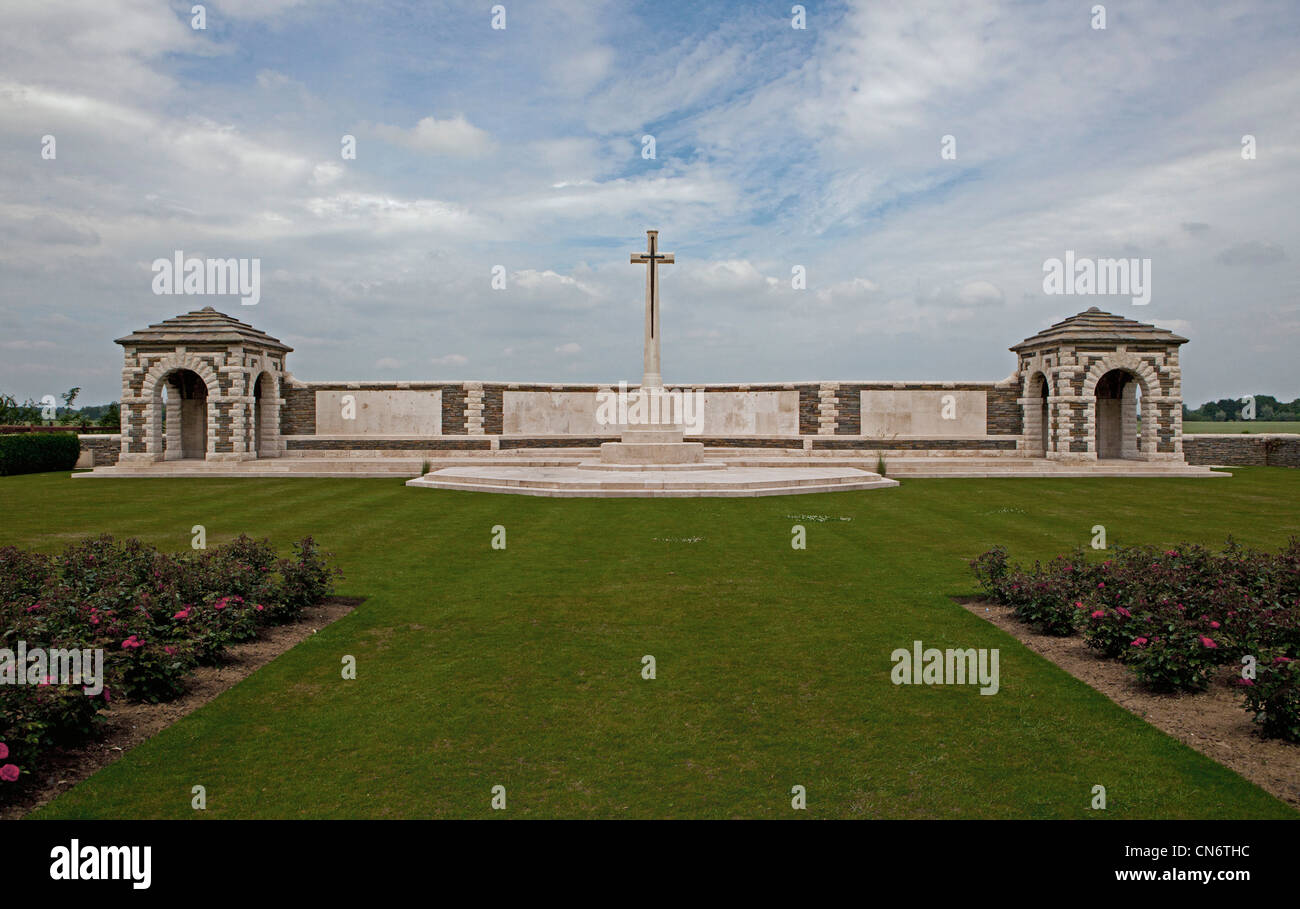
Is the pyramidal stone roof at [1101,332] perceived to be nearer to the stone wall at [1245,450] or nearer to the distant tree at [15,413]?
the stone wall at [1245,450]

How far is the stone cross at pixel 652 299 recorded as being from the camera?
2645 cm

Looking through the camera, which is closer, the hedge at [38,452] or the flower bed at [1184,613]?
the flower bed at [1184,613]

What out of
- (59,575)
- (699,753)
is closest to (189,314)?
(59,575)

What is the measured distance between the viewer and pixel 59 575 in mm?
8180

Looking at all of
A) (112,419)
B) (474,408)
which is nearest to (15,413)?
(112,419)

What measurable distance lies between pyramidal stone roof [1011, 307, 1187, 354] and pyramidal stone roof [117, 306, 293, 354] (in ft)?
103

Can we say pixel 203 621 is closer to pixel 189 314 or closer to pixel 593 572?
pixel 593 572

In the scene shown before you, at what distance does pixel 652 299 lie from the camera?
2658 cm

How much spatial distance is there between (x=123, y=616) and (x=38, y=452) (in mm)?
29375

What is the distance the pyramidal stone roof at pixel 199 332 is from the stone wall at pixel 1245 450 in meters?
38.7

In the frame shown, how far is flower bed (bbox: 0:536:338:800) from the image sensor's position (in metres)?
4.96

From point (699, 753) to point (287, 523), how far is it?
12.8 meters

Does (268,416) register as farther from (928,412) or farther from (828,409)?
(928,412)

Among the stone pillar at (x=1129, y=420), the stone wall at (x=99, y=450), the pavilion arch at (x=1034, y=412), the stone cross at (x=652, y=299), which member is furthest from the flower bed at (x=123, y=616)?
the stone pillar at (x=1129, y=420)
